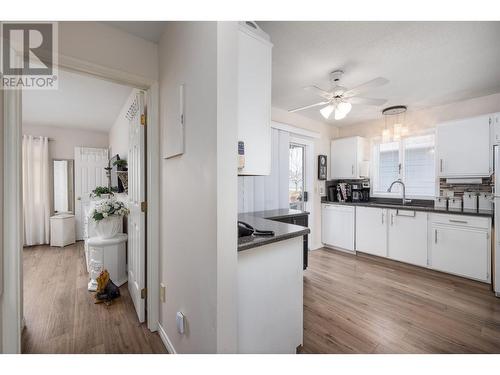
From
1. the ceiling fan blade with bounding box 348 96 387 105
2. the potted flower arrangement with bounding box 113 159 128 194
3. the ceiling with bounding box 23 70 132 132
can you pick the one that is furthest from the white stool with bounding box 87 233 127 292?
the ceiling fan blade with bounding box 348 96 387 105

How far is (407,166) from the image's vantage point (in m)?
3.77

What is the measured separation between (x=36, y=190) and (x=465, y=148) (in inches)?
283

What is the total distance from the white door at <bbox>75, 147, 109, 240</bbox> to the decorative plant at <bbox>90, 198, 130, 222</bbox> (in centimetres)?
259

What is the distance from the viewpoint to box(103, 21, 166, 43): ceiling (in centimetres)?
162

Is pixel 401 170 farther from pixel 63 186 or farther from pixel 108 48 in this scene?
pixel 63 186

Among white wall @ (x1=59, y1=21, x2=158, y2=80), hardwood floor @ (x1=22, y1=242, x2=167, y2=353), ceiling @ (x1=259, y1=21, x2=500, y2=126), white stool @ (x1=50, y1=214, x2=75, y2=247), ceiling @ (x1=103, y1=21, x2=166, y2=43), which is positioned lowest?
hardwood floor @ (x1=22, y1=242, x2=167, y2=353)

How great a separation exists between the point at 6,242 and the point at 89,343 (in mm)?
947

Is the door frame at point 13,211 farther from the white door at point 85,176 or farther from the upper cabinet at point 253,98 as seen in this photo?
the white door at point 85,176

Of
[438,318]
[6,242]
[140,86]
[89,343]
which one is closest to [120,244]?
[89,343]

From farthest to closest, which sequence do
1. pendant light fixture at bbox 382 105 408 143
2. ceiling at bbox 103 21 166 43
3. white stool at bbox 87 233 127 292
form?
pendant light fixture at bbox 382 105 408 143 < white stool at bbox 87 233 127 292 < ceiling at bbox 103 21 166 43

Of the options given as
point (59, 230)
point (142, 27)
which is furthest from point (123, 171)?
point (59, 230)

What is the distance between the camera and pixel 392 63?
2.19m

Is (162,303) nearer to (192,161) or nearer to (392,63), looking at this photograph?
(192,161)

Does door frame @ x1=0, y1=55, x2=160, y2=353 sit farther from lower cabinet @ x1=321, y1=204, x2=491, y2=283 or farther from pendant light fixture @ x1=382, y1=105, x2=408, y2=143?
pendant light fixture @ x1=382, y1=105, x2=408, y2=143
